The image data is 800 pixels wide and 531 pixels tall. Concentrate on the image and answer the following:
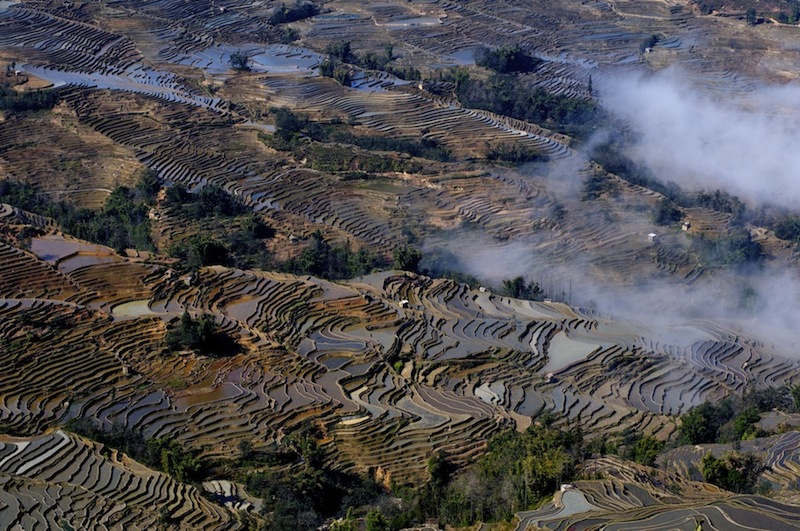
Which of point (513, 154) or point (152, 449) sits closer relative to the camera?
point (152, 449)

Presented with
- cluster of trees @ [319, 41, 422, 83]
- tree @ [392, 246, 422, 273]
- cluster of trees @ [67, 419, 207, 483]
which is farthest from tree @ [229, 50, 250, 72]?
cluster of trees @ [67, 419, 207, 483]

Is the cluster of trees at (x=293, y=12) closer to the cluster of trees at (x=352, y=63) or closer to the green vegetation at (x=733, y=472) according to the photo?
the cluster of trees at (x=352, y=63)

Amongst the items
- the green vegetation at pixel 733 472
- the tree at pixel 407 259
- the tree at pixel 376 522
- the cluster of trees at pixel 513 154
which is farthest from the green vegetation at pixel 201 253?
the green vegetation at pixel 733 472

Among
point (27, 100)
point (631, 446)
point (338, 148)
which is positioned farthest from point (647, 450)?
point (27, 100)

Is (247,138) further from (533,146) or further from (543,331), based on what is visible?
(543,331)

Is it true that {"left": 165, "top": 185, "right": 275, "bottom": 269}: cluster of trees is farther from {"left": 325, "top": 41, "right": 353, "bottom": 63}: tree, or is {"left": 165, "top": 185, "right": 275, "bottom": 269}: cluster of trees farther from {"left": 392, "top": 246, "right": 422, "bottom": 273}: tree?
{"left": 325, "top": 41, "right": 353, "bottom": 63}: tree

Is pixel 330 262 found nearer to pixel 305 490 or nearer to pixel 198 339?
pixel 198 339
